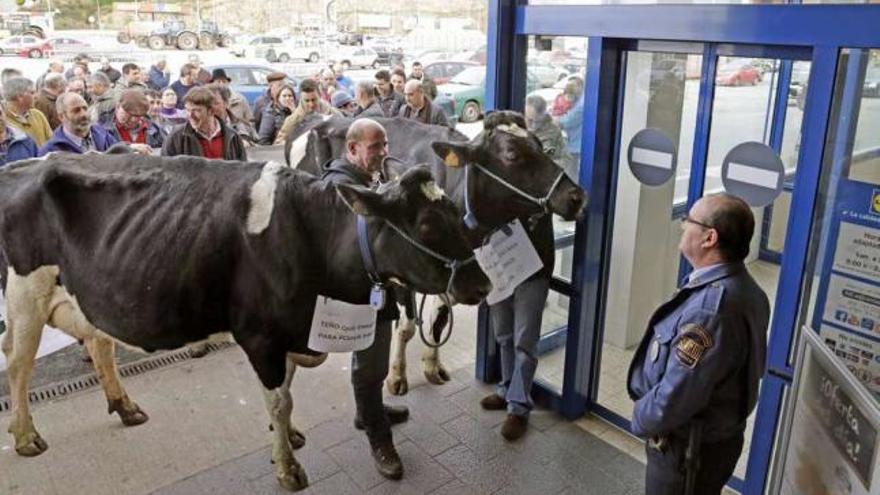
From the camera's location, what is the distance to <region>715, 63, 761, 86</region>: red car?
3383 mm

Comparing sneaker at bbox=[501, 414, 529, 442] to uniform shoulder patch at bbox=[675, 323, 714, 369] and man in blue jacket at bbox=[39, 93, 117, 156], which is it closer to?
uniform shoulder patch at bbox=[675, 323, 714, 369]

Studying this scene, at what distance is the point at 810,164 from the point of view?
2.95 meters

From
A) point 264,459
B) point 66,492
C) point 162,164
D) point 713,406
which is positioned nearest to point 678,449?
point 713,406

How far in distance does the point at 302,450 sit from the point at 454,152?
1992 millimetres

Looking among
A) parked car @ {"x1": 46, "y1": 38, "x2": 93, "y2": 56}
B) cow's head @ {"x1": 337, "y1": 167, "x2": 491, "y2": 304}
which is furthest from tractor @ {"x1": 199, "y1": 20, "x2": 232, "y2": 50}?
cow's head @ {"x1": 337, "y1": 167, "x2": 491, "y2": 304}

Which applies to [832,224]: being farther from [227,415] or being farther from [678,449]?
[227,415]

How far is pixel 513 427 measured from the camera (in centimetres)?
422

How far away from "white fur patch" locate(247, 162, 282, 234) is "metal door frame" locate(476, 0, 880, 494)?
5.37 ft

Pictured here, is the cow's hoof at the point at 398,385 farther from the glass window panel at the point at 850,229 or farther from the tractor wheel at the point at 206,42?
the tractor wheel at the point at 206,42

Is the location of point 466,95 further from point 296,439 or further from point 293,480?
point 293,480

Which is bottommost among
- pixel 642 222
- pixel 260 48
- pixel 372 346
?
pixel 372 346

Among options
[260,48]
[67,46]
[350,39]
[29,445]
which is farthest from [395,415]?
[350,39]

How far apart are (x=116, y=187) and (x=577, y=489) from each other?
2968mm

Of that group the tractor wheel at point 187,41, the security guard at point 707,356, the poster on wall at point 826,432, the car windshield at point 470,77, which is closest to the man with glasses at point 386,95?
the security guard at point 707,356
